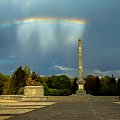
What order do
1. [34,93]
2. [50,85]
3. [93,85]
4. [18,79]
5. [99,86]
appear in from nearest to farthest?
1. [34,93]
2. [18,79]
3. [50,85]
4. [99,86]
5. [93,85]

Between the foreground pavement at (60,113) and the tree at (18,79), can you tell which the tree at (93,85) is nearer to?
the tree at (18,79)

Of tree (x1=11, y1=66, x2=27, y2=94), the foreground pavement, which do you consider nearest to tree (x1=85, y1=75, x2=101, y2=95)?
tree (x1=11, y1=66, x2=27, y2=94)

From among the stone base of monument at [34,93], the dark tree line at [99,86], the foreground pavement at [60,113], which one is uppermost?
the dark tree line at [99,86]

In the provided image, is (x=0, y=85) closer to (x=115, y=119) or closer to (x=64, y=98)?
(x=64, y=98)

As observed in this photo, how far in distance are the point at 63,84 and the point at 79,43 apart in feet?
149

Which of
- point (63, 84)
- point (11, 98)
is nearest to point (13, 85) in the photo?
point (63, 84)

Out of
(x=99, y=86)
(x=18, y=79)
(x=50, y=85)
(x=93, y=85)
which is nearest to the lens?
(x=18, y=79)

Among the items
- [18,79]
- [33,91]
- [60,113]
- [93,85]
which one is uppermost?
[18,79]

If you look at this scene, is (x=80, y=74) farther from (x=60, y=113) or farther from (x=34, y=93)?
(x=60, y=113)

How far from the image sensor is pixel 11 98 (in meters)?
56.5

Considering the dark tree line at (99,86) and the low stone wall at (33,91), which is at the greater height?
the dark tree line at (99,86)

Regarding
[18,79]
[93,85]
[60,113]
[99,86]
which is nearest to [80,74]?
[18,79]

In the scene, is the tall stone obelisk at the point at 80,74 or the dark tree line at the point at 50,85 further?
the dark tree line at the point at 50,85

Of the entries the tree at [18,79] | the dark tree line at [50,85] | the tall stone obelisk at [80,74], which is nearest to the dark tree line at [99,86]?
the dark tree line at [50,85]
